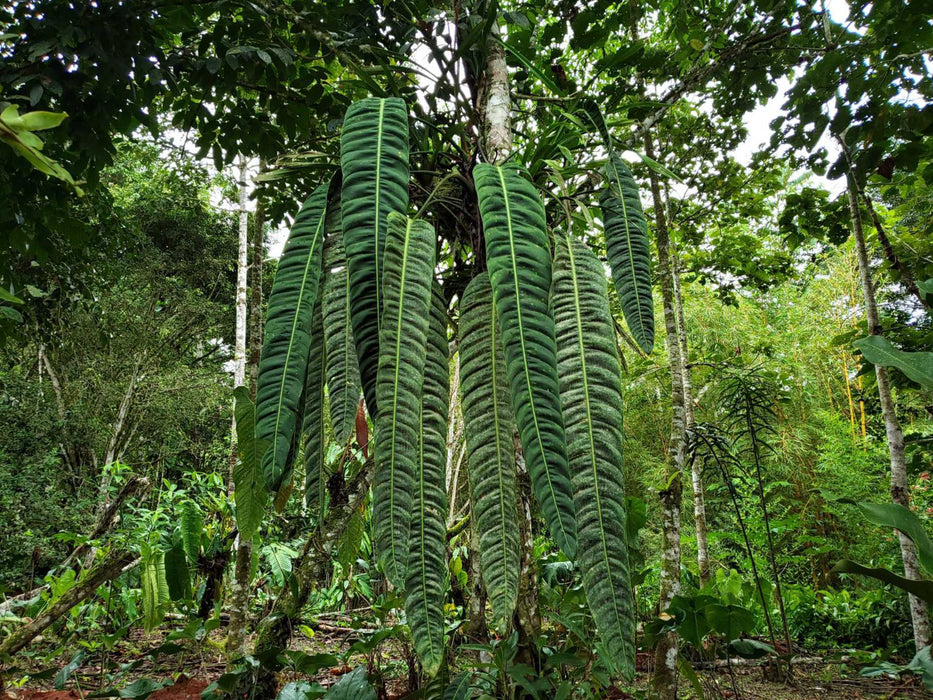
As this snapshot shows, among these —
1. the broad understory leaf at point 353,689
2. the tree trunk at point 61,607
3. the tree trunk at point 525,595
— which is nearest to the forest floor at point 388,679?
the tree trunk at point 61,607

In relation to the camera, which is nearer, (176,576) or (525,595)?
(525,595)

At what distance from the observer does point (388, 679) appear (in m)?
1.98

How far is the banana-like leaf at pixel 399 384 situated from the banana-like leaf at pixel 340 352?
64mm

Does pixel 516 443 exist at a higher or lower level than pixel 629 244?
lower

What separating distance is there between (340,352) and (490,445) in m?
0.23

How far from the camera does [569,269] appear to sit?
0.74 meters

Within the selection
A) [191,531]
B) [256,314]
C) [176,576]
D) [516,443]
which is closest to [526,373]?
[516,443]

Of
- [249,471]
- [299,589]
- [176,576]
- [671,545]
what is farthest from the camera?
[176,576]

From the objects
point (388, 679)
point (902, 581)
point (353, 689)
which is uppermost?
point (902, 581)

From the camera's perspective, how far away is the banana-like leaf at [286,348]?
67 centimetres

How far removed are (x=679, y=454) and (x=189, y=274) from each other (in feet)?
25.2

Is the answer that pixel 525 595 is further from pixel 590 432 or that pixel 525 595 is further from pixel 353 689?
pixel 590 432

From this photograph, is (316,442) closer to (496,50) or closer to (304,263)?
(304,263)

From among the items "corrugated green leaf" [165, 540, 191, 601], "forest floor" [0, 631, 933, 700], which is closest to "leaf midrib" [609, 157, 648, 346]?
"forest floor" [0, 631, 933, 700]
